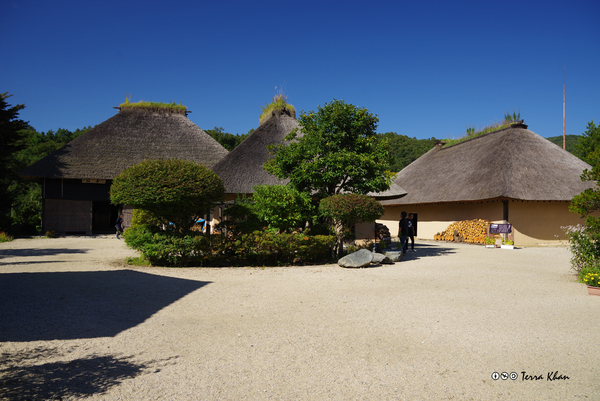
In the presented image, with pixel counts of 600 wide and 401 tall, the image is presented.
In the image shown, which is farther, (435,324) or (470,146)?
(470,146)

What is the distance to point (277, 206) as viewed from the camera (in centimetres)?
994

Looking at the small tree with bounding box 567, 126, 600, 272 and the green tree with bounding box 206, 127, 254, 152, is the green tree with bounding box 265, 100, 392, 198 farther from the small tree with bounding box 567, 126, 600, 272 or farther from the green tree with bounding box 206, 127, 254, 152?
the green tree with bounding box 206, 127, 254, 152

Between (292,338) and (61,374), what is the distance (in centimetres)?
229

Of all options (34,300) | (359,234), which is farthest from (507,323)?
(359,234)

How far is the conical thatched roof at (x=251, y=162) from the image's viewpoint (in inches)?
658

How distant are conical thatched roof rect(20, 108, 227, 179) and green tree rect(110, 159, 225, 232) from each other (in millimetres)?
13065

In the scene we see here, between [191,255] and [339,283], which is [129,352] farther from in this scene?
[191,255]

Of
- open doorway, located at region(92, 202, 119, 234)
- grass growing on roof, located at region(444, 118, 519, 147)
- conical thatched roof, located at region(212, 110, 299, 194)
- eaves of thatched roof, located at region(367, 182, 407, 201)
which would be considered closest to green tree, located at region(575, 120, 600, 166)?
grass growing on roof, located at region(444, 118, 519, 147)

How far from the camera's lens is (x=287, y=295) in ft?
21.3

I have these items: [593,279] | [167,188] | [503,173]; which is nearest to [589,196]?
[593,279]

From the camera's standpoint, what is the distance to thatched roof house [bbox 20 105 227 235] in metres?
20.6

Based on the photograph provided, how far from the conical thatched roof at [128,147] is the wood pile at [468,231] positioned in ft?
47.7

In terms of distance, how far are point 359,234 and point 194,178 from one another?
29.9 ft

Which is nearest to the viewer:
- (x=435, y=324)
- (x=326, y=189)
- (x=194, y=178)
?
(x=435, y=324)
